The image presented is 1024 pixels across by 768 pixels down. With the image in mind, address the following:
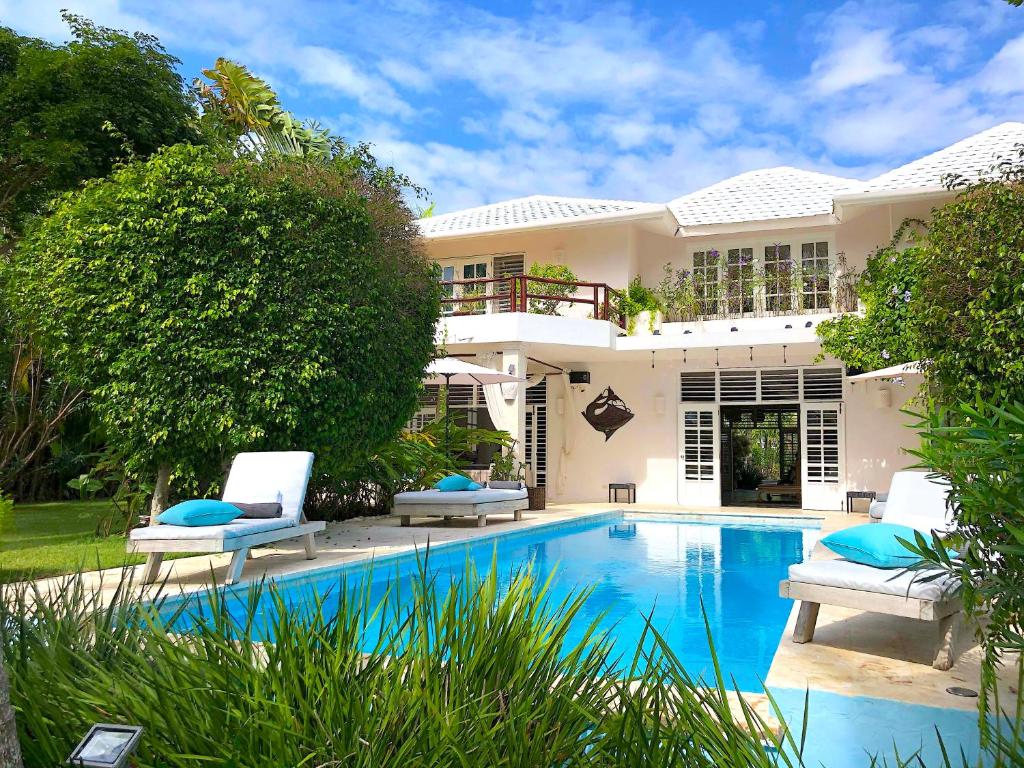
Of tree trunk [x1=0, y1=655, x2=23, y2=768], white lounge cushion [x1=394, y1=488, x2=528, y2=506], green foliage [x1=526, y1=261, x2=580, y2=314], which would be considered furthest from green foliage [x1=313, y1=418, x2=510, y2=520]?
tree trunk [x1=0, y1=655, x2=23, y2=768]

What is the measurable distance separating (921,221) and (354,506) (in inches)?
448

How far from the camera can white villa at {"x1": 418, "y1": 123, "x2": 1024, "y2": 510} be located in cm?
1602

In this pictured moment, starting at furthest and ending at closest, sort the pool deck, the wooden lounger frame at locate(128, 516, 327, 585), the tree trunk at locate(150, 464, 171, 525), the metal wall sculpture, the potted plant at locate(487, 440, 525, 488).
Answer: the metal wall sculpture < the potted plant at locate(487, 440, 525, 488) < the tree trunk at locate(150, 464, 171, 525) < the wooden lounger frame at locate(128, 516, 327, 585) < the pool deck

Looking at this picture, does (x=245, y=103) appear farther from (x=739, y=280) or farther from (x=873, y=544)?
(x=873, y=544)

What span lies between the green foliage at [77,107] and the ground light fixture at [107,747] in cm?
1330

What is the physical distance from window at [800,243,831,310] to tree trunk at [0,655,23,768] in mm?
16544

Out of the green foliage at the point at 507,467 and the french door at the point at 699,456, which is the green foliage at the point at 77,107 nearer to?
the green foliage at the point at 507,467

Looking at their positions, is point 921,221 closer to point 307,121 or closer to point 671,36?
point 671,36

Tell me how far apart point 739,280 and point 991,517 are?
626 inches

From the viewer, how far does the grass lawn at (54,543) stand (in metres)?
7.21

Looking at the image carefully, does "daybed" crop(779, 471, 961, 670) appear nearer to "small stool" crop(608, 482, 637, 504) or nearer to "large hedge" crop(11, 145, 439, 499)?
"large hedge" crop(11, 145, 439, 499)

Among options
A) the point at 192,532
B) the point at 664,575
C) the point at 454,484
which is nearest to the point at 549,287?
the point at 454,484

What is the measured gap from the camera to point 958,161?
15.8 metres

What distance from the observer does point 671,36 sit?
39.1 ft
